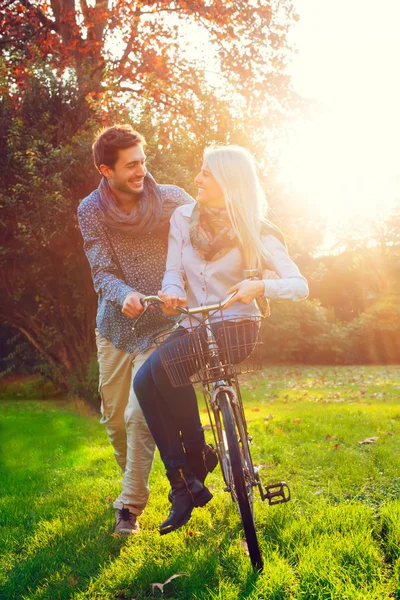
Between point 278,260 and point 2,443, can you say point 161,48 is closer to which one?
point 2,443

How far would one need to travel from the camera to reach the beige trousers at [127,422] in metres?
3.80

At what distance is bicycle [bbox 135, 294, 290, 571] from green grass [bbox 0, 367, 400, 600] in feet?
0.99

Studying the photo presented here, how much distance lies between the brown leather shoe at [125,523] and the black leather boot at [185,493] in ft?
1.70

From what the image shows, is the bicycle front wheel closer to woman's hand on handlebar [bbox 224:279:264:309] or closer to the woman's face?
woman's hand on handlebar [bbox 224:279:264:309]

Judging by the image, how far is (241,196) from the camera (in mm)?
3346

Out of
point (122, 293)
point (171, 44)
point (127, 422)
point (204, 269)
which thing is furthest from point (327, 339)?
point (122, 293)

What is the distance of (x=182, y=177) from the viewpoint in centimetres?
1003

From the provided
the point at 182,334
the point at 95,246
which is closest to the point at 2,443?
the point at 95,246

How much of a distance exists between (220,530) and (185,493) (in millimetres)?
496

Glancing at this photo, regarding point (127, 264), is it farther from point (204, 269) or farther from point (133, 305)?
point (133, 305)

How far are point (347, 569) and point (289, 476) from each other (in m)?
2.20

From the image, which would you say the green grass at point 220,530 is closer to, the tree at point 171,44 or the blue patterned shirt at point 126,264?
the blue patterned shirt at point 126,264

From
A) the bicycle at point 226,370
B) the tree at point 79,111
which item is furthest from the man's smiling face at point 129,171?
the tree at point 79,111

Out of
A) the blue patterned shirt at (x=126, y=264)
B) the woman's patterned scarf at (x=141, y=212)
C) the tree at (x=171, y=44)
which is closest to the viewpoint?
the woman's patterned scarf at (x=141, y=212)
